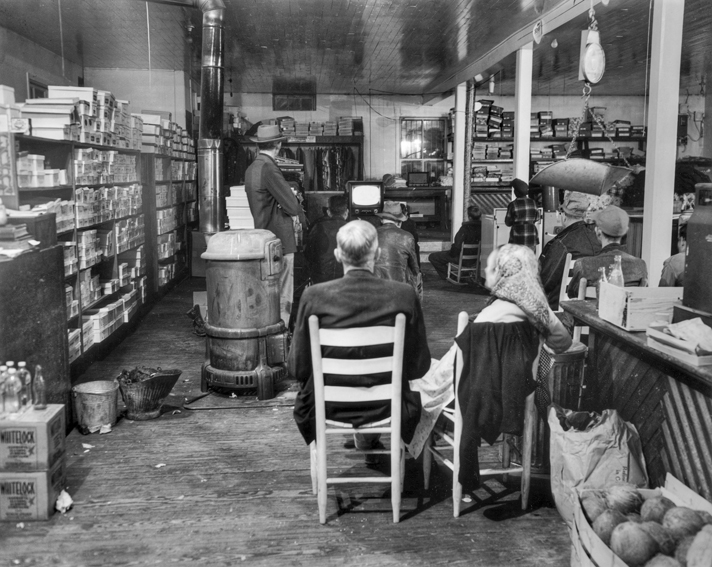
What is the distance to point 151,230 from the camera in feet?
29.1

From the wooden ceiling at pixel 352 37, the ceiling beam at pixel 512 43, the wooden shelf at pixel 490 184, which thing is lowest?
the wooden shelf at pixel 490 184

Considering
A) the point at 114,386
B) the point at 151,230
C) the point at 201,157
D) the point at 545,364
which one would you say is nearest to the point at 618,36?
the point at 201,157

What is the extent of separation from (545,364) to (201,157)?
17.1ft

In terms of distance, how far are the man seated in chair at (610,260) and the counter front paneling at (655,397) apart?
0.85m

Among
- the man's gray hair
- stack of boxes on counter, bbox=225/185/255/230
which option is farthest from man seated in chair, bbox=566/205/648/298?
stack of boxes on counter, bbox=225/185/255/230

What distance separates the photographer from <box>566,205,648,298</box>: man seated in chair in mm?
4543

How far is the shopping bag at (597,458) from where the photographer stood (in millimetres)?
2957

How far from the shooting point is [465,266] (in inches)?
401

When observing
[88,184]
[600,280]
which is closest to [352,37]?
[88,184]

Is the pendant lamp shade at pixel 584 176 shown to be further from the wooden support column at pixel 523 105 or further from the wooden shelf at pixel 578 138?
the wooden shelf at pixel 578 138

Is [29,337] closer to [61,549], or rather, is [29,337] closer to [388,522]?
[61,549]

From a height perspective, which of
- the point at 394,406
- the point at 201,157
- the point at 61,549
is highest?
the point at 201,157

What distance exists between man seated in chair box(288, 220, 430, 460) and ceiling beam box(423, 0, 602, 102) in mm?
4119

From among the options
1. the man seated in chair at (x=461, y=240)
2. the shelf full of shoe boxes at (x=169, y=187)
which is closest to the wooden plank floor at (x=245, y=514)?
the shelf full of shoe boxes at (x=169, y=187)
